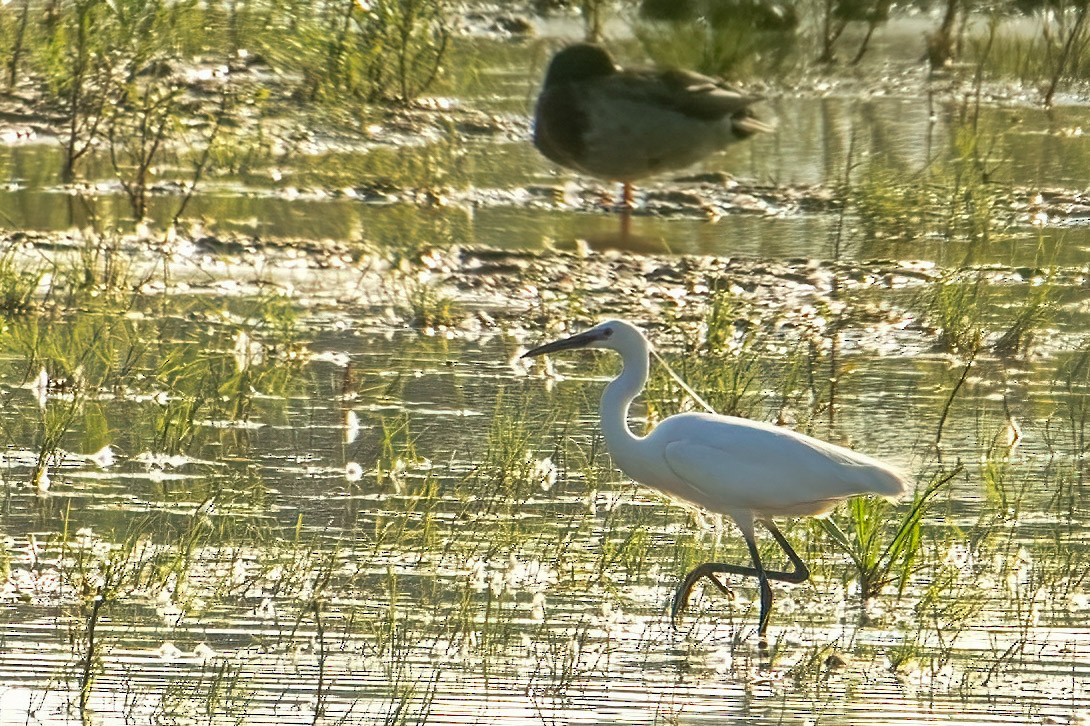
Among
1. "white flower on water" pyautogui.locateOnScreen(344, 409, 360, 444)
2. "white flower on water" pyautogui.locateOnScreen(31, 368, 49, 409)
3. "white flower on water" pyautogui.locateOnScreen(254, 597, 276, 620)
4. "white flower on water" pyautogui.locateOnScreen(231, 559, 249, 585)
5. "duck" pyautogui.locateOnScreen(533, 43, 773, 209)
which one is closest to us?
"white flower on water" pyautogui.locateOnScreen(254, 597, 276, 620)

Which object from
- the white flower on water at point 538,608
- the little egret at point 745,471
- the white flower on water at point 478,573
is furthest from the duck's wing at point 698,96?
the white flower on water at point 538,608

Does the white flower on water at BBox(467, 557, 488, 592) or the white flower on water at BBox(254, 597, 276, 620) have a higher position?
the white flower on water at BBox(254, 597, 276, 620)

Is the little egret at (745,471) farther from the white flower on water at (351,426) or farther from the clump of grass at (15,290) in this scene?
the clump of grass at (15,290)

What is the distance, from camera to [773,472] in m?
6.53

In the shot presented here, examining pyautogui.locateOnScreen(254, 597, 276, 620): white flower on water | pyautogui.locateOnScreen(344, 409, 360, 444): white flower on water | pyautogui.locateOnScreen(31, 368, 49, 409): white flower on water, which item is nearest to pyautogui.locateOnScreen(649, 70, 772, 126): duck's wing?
pyautogui.locateOnScreen(344, 409, 360, 444): white flower on water

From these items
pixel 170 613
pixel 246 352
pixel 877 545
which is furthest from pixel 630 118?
pixel 170 613

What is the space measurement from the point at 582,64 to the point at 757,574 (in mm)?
6409

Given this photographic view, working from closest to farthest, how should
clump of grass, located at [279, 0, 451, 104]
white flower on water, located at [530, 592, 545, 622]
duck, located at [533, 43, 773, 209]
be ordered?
white flower on water, located at [530, 592, 545, 622]
duck, located at [533, 43, 773, 209]
clump of grass, located at [279, 0, 451, 104]

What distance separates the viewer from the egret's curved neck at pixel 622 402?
6902 millimetres

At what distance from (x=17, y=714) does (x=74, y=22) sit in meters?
9.35

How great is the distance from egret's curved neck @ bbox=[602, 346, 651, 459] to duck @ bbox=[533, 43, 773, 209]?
5097 mm

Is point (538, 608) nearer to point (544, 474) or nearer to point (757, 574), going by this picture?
point (757, 574)

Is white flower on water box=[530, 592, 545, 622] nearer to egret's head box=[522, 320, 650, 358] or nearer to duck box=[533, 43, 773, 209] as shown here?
egret's head box=[522, 320, 650, 358]

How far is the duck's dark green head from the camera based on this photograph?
40.8 feet
